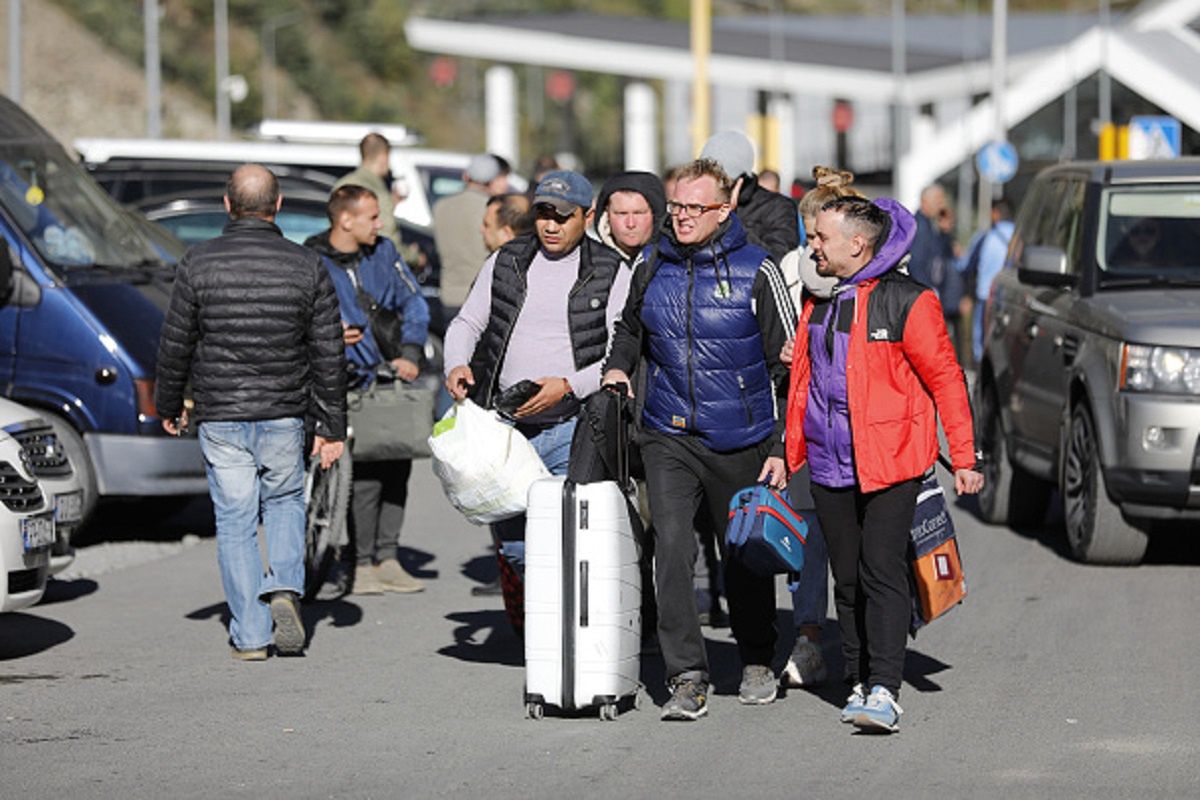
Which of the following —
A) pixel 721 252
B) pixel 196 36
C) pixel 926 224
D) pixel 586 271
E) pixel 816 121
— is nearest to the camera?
pixel 721 252

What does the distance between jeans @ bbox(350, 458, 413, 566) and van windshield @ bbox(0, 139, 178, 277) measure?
8.49 ft

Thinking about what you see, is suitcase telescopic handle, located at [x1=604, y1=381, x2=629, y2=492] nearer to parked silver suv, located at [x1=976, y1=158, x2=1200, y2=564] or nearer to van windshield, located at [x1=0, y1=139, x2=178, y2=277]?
parked silver suv, located at [x1=976, y1=158, x2=1200, y2=564]

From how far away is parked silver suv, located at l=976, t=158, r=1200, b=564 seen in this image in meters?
11.8

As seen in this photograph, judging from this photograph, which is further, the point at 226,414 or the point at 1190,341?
the point at 1190,341

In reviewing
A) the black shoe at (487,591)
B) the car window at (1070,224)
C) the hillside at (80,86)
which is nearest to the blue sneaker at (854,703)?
the black shoe at (487,591)

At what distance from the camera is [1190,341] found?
1170 cm

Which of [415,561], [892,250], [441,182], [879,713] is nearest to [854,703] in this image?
[879,713]

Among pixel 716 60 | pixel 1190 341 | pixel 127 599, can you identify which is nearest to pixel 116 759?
pixel 127 599

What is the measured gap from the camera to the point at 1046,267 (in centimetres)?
1263

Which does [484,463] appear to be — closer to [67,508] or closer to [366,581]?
[67,508]

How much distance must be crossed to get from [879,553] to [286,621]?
2.84 m

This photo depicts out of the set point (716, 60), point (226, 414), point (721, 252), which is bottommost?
point (226, 414)

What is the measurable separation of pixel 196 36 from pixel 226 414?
8067 centimetres

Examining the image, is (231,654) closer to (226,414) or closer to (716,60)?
(226,414)
